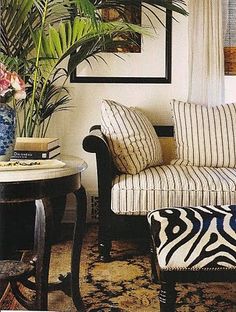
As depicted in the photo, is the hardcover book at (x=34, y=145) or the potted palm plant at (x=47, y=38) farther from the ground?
the potted palm plant at (x=47, y=38)

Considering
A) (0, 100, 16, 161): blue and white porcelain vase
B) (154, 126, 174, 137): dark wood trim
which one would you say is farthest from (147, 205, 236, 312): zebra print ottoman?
(154, 126, 174, 137): dark wood trim

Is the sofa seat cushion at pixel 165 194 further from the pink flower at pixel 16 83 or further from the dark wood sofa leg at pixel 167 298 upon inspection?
the pink flower at pixel 16 83

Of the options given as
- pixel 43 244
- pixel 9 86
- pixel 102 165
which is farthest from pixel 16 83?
pixel 102 165

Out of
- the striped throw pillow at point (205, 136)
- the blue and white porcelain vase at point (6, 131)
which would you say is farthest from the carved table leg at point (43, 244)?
the striped throw pillow at point (205, 136)

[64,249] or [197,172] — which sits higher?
[197,172]

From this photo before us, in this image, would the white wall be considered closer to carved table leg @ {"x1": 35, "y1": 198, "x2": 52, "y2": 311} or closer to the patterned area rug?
the patterned area rug

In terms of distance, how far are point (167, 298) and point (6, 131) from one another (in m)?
0.78

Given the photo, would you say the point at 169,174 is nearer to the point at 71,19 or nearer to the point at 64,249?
the point at 64,249

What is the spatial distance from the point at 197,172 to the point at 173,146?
0.59 metres

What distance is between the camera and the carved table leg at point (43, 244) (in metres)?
1.80

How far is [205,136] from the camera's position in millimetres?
3223

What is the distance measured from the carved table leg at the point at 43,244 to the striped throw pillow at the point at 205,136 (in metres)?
1.57

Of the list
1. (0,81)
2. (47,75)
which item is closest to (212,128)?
(47,75)

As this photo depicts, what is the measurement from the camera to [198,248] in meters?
1.92
